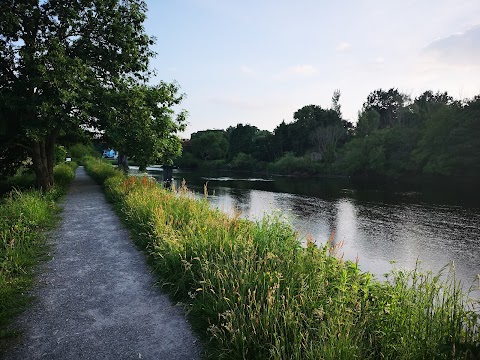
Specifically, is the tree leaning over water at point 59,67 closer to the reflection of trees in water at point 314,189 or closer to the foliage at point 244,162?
the reflection of trees in water at point 314,189

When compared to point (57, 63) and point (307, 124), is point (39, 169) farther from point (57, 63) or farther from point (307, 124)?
point (307, 124)

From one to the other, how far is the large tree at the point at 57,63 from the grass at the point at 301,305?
31.2 feet

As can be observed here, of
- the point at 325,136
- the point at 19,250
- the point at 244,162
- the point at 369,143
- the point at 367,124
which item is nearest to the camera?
the point at 19,250

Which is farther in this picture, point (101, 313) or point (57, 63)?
point (57, 63)

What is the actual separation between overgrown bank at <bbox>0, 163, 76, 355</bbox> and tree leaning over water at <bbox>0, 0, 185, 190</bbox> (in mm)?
4666

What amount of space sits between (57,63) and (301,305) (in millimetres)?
13582

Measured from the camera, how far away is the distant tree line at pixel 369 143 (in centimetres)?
4428

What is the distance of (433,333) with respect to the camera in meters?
3.31

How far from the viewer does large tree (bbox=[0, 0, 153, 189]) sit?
12812mm

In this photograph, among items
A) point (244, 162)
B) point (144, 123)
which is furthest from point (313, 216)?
point (244, 162)

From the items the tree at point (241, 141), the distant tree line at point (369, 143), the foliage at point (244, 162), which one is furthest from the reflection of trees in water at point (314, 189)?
the tree at point (241, 141)

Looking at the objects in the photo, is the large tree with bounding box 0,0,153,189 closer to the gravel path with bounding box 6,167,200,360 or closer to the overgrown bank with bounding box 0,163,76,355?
the overgrown bank with bounding box 0,163,76,355

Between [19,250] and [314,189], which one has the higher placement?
[19,250]

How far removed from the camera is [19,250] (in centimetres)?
634
